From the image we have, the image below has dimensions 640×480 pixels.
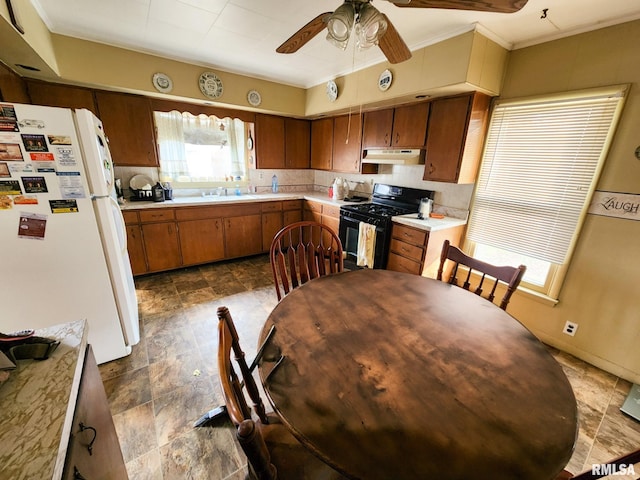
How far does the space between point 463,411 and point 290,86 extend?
4185mm

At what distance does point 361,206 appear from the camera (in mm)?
3422

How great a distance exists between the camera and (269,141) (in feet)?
13.4

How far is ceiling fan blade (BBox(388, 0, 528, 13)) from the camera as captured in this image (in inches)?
45.7

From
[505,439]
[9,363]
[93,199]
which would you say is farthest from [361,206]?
[9,363]

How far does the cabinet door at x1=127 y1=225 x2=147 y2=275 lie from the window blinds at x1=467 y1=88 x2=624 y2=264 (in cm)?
373

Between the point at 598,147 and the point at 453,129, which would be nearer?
the point at 598,147

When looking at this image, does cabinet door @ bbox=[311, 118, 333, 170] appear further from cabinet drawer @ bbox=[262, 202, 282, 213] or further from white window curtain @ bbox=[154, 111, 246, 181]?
white window curtain @ bbox=[154, 111, 246, 181]

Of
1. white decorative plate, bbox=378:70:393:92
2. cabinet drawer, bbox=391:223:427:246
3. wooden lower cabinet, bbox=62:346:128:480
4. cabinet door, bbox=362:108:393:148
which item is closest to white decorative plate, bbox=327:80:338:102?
cabinet door, bbox=362:108:393:148

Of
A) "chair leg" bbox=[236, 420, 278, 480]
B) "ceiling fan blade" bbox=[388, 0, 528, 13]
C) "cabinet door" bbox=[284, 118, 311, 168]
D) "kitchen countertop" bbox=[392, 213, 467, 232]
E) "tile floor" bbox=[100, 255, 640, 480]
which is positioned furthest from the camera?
"cabinet door" bbox=[284, 118, 311, 168]

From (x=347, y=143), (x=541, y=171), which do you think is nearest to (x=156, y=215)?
(x=347, y=143)

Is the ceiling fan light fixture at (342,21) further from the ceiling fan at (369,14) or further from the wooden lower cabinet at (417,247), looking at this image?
the wooden lower cabinet at (417,247)

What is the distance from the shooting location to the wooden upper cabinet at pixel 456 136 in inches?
95.7

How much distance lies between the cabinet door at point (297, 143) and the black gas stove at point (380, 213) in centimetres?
144

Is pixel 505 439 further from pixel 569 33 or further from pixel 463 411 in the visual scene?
pixel 569 33
